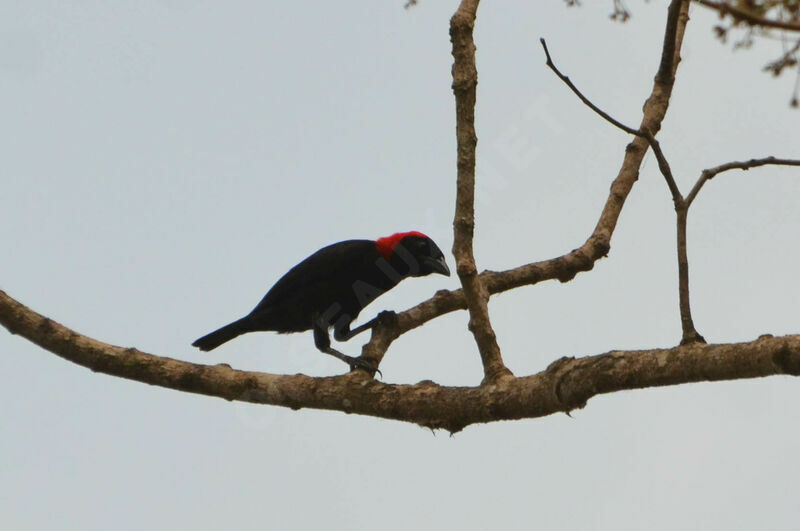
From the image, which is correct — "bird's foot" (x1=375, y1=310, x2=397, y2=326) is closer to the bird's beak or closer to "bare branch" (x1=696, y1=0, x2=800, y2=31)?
the bird's beak

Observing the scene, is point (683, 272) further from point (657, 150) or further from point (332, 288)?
point (332, 288)

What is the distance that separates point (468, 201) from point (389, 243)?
3.26 m

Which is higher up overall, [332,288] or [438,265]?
[438,265]

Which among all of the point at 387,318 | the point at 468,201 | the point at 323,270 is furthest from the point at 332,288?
the point at 468,201

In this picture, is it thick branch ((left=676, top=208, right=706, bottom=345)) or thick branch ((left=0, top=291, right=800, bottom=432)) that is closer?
thick branch ((left=0, top=291, right=800, bottom=432))

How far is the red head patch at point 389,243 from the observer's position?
7.02m

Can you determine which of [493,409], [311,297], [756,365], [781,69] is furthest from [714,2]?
[311,297]

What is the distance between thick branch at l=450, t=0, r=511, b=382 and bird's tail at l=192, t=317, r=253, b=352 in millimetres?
3136

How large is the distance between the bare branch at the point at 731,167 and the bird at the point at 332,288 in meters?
3.40

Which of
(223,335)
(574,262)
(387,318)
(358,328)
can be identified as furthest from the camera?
(223,335)

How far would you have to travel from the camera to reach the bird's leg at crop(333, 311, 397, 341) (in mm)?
5211

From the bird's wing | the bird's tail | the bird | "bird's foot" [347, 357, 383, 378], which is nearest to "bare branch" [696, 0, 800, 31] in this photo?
"bird's foot" [347, 357, 383, 378]

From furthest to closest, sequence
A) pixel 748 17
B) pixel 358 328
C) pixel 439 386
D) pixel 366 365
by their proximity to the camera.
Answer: pixel 358 328 < pixel 366 365 < pixel 439 386 < pixel 748 17

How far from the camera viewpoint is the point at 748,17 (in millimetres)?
2066
